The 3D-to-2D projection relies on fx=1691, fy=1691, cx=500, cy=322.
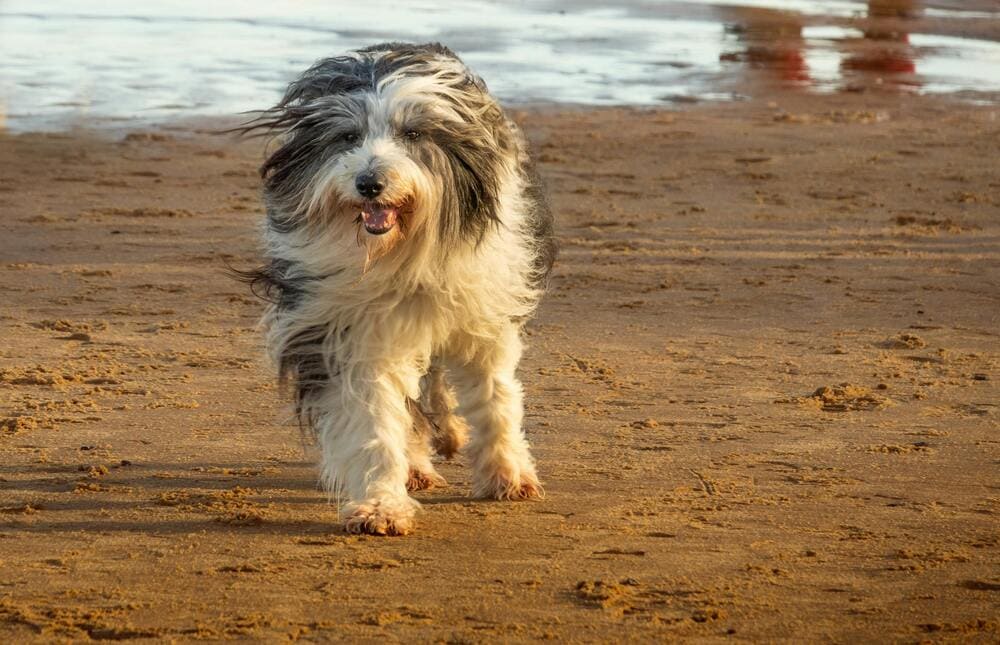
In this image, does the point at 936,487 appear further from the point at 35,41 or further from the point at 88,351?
the point at 35,41

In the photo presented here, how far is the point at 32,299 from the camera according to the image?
336 inches

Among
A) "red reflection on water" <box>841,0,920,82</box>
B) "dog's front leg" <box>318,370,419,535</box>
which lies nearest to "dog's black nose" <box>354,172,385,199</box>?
"dog's front leg" <box>318,370,419,535</box>

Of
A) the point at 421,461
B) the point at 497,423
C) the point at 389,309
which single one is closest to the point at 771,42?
the point at 421,461

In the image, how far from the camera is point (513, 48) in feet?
65.8

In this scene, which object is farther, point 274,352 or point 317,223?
point 274,352

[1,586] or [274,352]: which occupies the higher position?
[274,352]

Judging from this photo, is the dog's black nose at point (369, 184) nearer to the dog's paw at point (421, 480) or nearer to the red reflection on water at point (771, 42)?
the dog's paw at point (421, 480)

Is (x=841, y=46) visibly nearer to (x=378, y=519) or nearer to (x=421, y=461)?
(x=421, y=461)

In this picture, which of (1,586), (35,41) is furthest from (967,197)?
(35,41)

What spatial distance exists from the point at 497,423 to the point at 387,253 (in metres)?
0.90

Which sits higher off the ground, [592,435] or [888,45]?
[592,435]

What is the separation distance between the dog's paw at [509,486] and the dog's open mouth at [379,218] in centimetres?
115

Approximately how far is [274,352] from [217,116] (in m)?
9.29

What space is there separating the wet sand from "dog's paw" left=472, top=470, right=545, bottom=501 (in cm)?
6
